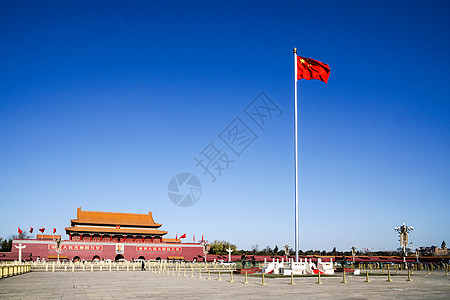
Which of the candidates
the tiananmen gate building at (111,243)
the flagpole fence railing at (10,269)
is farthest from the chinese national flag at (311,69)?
the tiananmen gate building at (111,243)

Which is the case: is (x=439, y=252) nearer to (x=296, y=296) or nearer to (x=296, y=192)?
(x=296, y=192)

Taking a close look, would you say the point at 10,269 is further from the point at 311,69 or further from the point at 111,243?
the point at 111,243

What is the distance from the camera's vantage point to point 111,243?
66438 millimetres

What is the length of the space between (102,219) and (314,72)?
54.0 metres

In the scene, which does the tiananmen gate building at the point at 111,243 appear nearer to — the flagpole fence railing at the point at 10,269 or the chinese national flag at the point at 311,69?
the flagpole fence railing at the point at 10,269

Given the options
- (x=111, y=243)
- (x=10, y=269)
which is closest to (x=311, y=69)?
(x=10, y=269)

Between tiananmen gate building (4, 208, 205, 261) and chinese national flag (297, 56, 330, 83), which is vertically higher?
chinese national flag (297, 56, 330, 83)

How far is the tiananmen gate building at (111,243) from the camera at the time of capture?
61281 millimetres

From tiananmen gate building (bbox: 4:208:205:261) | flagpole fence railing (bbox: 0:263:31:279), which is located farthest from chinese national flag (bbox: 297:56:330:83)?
tiananmen gate building (bbox: 4:208:205:261)

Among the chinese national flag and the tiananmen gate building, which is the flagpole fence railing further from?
the chinese national flag

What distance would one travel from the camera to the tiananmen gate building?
61.3m

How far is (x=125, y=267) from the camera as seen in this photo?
48250 millimetres

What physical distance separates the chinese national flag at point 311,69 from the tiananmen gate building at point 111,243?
47656mm

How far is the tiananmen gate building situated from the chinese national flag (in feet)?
156
